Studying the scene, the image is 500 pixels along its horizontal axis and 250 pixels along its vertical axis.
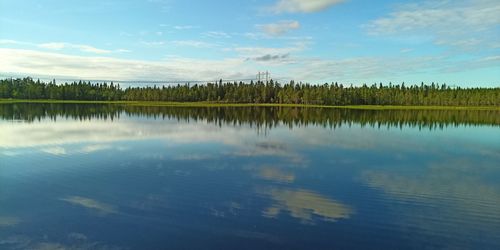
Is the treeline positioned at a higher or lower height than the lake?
higher

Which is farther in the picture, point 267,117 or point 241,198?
point 267,117

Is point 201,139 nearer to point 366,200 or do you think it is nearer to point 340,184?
point 340,184

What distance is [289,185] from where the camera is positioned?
20.2m

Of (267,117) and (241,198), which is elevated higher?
(267,117)

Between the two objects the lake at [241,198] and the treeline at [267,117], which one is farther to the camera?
the treeline at [267,117]

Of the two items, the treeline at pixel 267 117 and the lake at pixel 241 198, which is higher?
the treeline at pixel 267 117

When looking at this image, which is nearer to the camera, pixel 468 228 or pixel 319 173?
pixel 468 228

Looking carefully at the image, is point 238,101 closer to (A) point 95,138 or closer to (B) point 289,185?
(A) point 95,138

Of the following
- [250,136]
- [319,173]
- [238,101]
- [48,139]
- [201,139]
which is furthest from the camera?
[238,101]

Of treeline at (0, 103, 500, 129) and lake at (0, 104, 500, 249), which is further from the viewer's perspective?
treeline at (0, 103, 500, 129)

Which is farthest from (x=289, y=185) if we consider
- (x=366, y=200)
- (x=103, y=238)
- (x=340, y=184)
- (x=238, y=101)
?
(x=238, y=101)

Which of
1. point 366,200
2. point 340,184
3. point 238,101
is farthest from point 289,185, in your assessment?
point 238,101

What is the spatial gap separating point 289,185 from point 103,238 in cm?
1021

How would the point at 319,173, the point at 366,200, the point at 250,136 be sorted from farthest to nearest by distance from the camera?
1. the point at 250,136
2. the point at 319,173
3. the point at 366,200
